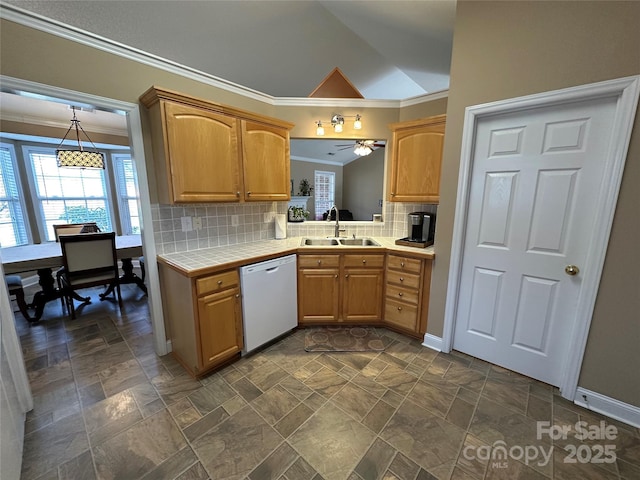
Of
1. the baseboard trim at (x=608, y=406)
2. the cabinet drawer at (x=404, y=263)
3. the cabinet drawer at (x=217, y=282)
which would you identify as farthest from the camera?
the cabinet drawer at (x=404, y=263)

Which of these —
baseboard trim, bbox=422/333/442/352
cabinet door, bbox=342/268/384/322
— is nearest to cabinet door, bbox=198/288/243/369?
cabinet door, bbox=342/268/384/322

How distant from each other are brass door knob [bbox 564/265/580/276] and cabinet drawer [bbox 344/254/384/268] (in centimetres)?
137

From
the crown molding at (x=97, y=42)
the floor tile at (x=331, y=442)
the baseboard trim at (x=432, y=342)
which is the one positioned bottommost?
the floor tile at (x=331, y=442)

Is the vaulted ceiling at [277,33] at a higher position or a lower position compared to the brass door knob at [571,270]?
higher

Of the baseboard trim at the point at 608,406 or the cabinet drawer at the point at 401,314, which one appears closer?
the baseboard trim at the point at 608,406

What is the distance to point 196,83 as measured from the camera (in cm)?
224

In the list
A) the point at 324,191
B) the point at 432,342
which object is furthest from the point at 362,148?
the point at 324,191

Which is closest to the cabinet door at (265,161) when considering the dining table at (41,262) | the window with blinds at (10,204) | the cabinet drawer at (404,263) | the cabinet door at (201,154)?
the cabinet door at (201,154)

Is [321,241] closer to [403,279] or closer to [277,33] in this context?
[403,279]

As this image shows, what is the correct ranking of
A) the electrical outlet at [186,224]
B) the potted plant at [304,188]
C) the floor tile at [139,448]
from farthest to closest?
the potted plant at [304,188]
the electrical outlet at [186,224]
the floor tile at [139,448]

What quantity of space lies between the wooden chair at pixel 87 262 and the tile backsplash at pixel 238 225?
1.49m

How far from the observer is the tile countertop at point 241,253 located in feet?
6.32

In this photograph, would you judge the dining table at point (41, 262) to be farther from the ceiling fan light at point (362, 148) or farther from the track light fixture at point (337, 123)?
the ceiling fan light at point (362, 148)

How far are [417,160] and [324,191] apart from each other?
363cm
